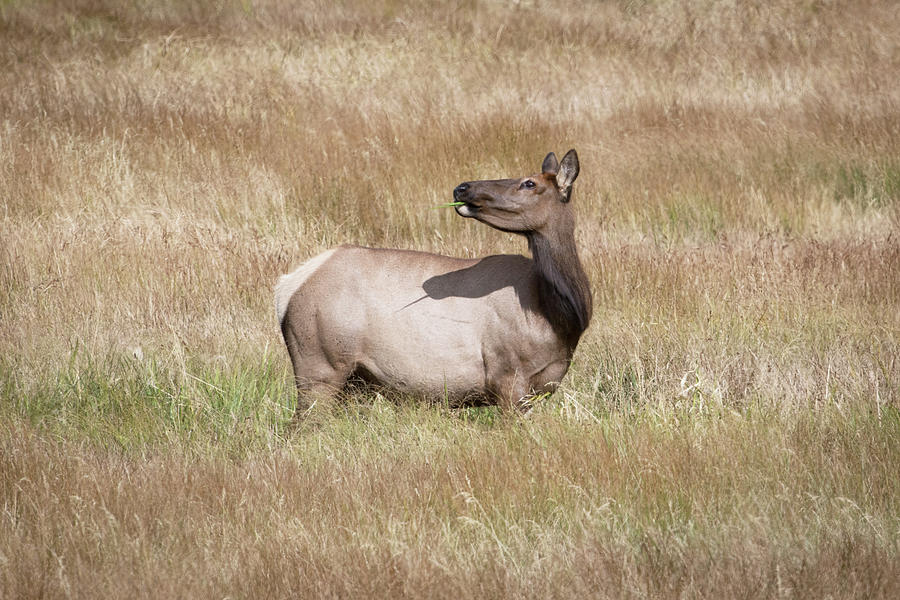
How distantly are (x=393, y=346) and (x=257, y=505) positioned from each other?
108 centimetres

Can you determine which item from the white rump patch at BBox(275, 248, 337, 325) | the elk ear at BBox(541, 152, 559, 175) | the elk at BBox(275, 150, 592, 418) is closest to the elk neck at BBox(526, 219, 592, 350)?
the elk at BBox(275, 150, 592, 418)

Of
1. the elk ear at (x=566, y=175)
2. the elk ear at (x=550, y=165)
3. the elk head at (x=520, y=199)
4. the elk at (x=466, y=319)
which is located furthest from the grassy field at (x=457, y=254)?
the elk ear at (x=550, y=165)

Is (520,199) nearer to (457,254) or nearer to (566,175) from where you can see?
(566,175)

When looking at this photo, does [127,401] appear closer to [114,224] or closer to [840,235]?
[114,224]

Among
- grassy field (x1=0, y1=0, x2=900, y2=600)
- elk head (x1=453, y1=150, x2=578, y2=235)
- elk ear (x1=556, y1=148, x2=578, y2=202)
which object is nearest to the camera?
grassy field (x1=0, y1=0, x2=900, y2=600)

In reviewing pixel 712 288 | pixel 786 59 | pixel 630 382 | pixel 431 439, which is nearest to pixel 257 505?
pixel 431 439

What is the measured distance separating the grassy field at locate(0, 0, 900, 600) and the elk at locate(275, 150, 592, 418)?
19 centimetres

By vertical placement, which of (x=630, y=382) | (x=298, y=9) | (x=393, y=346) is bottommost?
(x=630, y=382)

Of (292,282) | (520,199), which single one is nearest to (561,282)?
(520,199)

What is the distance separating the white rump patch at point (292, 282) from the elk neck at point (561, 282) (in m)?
1.06

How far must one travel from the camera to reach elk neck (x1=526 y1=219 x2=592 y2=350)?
4.77 meters

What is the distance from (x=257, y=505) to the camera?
4.05 meters

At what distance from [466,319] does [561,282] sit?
0.49 meters

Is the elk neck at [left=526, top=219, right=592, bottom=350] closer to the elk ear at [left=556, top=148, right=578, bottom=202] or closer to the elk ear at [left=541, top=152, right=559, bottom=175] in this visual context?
the elk ear at [left=556, top=148, right=578, bottom=202]
